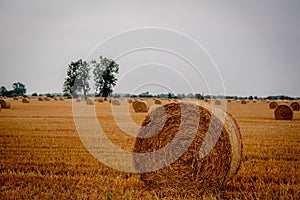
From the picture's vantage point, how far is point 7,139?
12.1m

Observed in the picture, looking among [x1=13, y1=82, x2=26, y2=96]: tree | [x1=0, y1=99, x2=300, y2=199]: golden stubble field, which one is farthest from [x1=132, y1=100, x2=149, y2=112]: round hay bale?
[x1=13, y1=82, x2=26, y2=96]: tree

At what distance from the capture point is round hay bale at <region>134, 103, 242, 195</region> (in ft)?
24.0

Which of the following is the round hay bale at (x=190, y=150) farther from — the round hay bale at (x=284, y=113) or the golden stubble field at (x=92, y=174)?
the round hay bale at (x=284, y=113)

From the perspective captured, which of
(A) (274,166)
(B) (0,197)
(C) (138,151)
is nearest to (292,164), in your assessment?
(A) (274,166)

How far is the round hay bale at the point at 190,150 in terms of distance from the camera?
7.32m

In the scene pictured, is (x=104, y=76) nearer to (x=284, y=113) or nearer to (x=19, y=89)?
(x=284, y=113)

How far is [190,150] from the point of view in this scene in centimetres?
763

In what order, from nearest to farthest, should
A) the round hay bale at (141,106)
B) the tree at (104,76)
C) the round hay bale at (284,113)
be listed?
the round hay bale at (284,113), the round hay bale at (141,106), the tree at (104,76)

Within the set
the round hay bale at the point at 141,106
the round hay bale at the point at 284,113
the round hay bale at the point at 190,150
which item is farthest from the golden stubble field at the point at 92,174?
the round hay bale at the point at 141,106

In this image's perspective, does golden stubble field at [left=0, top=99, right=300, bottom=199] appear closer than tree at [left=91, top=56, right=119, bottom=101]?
Yes

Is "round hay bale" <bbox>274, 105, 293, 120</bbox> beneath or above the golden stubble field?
above

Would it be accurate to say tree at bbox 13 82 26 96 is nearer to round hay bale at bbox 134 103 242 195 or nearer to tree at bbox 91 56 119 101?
tree at bbox 91 56 119 101

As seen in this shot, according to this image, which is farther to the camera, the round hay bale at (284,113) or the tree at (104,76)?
the tree at (104,76)

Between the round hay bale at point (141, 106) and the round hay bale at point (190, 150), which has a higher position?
the round hay bale at point (141, 106)
